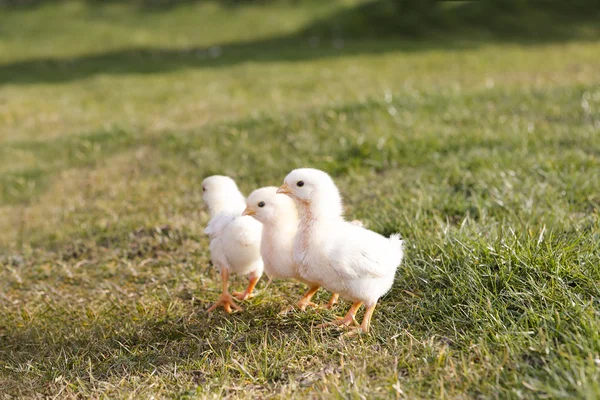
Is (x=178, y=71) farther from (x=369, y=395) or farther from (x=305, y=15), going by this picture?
(x=369, y=395)

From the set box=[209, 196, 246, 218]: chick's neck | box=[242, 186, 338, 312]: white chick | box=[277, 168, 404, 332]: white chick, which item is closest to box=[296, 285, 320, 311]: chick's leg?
box=[242, 186, 338, 312]: white chick

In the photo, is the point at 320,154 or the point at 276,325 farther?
the point at 320,154

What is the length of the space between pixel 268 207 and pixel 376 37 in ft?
40.7

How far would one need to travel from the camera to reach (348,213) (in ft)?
16.9

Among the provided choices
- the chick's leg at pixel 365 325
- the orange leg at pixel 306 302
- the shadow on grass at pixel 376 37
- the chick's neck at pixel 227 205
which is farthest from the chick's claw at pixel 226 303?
the shadow on grass at pixel 376 37

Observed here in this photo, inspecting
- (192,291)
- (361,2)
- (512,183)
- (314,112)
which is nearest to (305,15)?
(361,2)

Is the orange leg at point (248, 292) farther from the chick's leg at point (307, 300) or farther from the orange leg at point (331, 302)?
the orange leg at point (331, 302)

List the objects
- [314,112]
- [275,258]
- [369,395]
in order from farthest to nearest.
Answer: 1. [314,112]
2. [275,258]
3. [369,395]

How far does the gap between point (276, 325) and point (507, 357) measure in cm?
130

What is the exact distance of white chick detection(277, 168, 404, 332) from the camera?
10.6ft

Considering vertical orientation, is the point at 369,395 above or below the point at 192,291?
above

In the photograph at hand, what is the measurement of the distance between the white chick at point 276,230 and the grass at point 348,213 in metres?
0.35

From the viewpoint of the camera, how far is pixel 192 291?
166 inches

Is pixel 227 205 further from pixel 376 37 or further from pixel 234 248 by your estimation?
pixel 376 37
